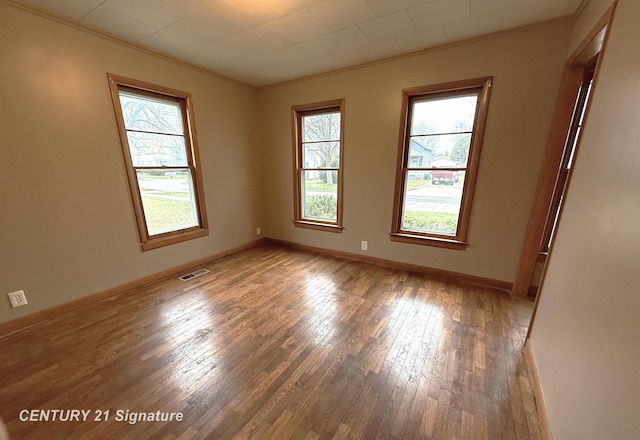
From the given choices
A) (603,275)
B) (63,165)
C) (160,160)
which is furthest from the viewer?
(160,160)

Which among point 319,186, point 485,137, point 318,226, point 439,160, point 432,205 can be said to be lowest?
point 318,226

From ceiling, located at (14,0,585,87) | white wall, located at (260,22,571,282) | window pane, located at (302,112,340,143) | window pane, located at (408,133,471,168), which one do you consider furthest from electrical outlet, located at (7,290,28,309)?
window pane, located at (408,133,471,168)

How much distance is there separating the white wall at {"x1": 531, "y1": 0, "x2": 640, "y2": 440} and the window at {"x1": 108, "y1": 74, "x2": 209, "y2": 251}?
3.54 metres

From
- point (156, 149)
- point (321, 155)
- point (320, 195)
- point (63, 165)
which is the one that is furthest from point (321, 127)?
point (63, 165)

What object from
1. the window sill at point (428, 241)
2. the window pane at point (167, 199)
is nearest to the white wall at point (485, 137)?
the window sill at point (428, 241)

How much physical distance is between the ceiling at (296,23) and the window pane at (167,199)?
1337 mm

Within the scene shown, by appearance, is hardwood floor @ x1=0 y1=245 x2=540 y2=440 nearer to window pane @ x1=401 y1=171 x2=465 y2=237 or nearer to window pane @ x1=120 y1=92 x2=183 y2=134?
window pane @ x1=401 y1=171 x2=465 y2=237

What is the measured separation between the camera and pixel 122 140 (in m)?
2.38

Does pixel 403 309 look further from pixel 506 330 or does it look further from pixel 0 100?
pixel 0 100

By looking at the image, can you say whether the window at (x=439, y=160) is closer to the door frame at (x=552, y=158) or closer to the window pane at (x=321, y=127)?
the door frame at (x=552, y=158)

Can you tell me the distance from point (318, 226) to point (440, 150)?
6.38 feet

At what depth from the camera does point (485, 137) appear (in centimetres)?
243

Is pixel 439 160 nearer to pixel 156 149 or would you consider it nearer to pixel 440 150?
pixel 440 150

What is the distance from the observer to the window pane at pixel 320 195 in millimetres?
3537
